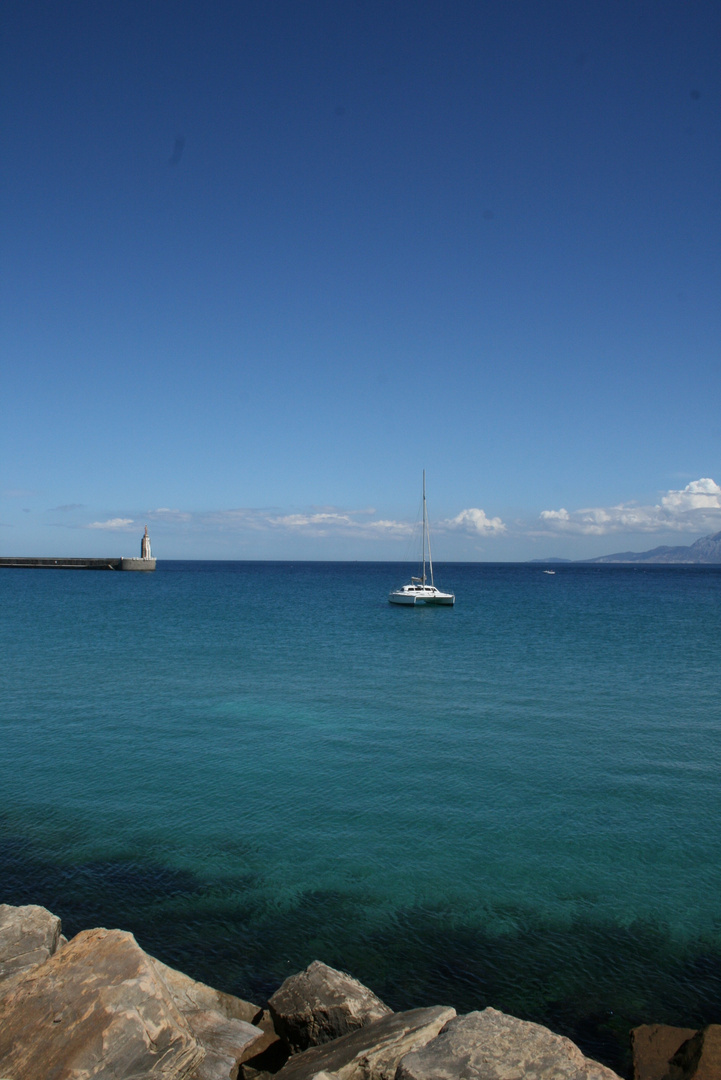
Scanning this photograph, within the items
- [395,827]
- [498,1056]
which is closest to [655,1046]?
[498,1056]

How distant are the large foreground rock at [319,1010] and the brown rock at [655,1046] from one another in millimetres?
2749

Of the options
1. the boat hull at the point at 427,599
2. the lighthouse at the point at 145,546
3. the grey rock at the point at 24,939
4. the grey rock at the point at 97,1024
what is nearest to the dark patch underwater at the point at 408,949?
the grey rock at the point at 24,939

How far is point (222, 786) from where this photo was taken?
656 inches

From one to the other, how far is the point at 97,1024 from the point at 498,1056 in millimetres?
3928

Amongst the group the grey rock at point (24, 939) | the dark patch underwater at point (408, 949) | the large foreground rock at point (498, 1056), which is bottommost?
the dark patch underwater at point (408, 949)

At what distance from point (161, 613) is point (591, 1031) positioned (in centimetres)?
5782

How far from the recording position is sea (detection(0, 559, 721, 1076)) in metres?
9.68

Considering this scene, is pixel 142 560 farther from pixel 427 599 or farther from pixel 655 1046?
pixel 655 1046

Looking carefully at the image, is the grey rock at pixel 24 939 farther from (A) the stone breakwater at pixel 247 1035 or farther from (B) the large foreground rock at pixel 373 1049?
(B) the large foreground rock at pixel 373 1049

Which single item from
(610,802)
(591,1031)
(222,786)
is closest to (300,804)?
(222,786)

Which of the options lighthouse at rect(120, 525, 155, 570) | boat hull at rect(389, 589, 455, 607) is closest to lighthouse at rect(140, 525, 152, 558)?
lighthouse at rect(120, 525, 155, 570)

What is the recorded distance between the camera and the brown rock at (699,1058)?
6.47 m

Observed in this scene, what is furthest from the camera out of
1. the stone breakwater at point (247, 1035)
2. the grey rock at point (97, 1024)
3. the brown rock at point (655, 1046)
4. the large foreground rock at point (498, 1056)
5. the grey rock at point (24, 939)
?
the grey rock at point (24, 939)

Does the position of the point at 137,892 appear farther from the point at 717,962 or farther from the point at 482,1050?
the point at 717,962
